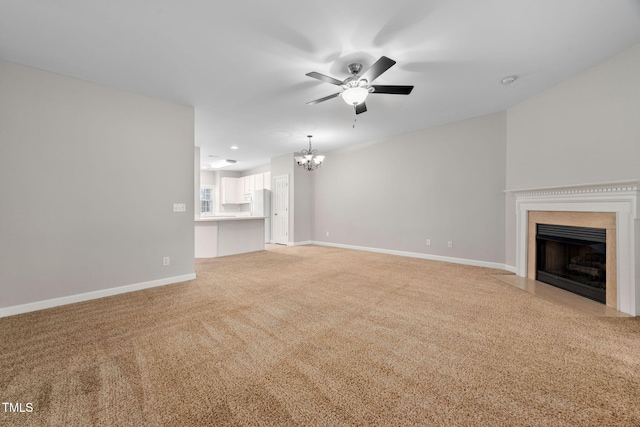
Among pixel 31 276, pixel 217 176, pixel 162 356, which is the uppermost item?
pixel 217 176

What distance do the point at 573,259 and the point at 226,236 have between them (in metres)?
6.23

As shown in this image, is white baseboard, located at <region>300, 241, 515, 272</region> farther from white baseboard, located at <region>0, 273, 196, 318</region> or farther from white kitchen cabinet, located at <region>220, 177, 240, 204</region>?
white kitchen cabinet, located at <region>220, 177, 240, 204</region>

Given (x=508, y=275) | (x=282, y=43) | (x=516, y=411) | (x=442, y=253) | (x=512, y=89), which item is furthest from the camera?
(x=442, y=253)

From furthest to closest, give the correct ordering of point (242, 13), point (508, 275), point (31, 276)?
point (508, 275), point (31, 276), point (242, 13)

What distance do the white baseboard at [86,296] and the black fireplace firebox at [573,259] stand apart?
5287 millimetres

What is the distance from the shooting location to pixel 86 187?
3209 millimetres

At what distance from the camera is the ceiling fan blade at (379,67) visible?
2.32 metres

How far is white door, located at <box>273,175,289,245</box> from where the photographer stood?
7938 mm

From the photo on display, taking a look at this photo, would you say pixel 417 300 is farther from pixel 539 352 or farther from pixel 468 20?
pixel 468 20

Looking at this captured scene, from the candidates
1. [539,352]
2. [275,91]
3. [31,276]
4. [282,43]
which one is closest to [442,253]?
[539,352]

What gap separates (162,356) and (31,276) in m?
2.25

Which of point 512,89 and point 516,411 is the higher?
point 512,89

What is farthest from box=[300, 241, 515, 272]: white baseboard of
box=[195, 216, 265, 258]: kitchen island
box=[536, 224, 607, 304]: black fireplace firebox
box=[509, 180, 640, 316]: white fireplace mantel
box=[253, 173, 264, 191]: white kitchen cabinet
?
box=[253, 173, 264, 191]: white kitchen cabinet

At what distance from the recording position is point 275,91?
3646mm
